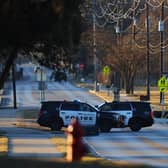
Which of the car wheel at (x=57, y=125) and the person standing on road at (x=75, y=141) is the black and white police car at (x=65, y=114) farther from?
the person standing on road at (x=75, y=141)

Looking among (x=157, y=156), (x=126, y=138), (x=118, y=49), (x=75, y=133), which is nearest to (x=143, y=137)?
(x=126, y=138)

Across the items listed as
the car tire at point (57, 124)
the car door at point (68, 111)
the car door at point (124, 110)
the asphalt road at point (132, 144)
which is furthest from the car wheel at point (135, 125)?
the car tire at point (57, 124)

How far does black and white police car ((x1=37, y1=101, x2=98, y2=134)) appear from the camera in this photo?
119 feet

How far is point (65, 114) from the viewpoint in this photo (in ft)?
120

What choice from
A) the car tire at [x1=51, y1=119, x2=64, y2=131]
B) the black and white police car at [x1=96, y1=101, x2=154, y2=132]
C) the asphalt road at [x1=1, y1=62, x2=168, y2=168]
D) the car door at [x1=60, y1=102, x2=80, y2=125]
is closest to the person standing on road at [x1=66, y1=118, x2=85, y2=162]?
the asphalt road at [x1=1, y1=62, x2=168, y2=168]

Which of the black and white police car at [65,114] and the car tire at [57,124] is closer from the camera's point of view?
the black and white police car at [65,114]

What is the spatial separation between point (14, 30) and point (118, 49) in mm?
62861

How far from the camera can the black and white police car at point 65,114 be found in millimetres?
36281

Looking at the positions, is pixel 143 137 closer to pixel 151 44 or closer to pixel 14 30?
pixel 14 30

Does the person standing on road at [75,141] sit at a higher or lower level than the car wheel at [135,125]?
higher

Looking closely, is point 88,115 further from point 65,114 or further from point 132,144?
point 132,144

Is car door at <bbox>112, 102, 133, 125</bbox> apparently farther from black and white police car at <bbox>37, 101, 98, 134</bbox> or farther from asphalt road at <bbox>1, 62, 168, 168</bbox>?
black and white police car at <bbox>37, 101, 98, 134</bbox>

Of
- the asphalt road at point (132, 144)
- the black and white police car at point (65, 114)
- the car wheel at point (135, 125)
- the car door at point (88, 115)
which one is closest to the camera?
the asphalt road at point (132, 144)

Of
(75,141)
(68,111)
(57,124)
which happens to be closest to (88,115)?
(68,111)
